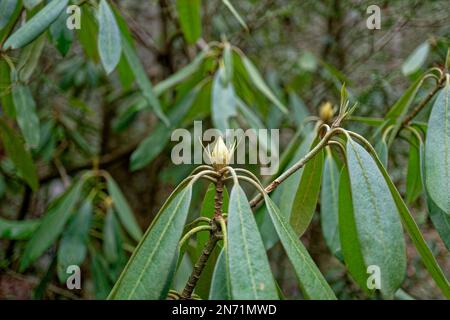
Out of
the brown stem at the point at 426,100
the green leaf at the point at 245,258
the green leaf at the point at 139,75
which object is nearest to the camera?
the green leaf at the point at 245,258

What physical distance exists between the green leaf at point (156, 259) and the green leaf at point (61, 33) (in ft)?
1.72

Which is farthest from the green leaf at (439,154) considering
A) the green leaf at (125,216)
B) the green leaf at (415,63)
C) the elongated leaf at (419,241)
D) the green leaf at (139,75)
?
the green leaf at (125,216)

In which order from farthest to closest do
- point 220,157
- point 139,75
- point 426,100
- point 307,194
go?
point 139,75
point 426,100
point 307,194
point 220,157

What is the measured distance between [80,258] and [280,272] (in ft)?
2.59

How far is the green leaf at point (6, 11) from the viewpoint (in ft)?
2.94

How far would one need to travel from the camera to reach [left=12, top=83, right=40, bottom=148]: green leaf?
104 centimetres

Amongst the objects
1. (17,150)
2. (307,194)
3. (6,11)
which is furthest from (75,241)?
(307,194)

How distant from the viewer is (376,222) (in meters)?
0.58

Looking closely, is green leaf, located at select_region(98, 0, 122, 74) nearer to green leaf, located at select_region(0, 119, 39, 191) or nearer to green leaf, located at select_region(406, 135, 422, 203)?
green leaf, located at select_region(0, 119, 39, 191)

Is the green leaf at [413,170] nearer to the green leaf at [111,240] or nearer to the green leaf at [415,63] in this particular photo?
the green leaf at [415,63]

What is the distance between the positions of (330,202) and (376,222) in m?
0.44

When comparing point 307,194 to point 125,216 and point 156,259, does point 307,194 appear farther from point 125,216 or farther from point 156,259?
point 125,216

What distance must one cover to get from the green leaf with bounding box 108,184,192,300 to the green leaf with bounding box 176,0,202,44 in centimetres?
81
